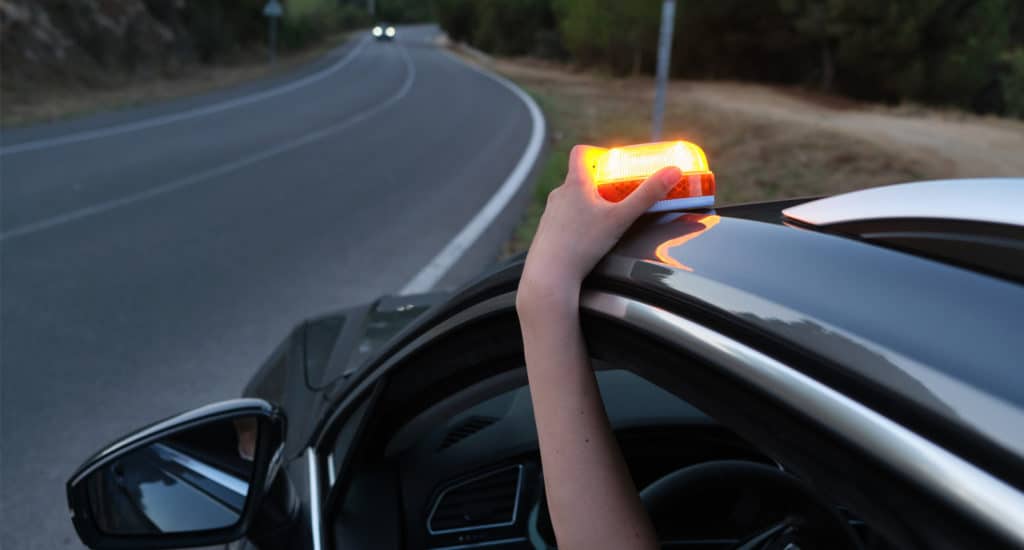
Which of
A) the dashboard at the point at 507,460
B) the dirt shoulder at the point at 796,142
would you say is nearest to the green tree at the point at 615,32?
the dirt shoulder at the point at 796,142

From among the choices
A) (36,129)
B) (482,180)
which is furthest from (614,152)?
(36,129)

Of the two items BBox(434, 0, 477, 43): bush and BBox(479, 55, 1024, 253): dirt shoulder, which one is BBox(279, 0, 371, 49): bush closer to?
BBox(434, 0, 477, 43): bush

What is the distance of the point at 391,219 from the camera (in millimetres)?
7711

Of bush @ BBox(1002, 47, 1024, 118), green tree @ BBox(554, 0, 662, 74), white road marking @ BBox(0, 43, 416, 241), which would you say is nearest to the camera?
white road marking @ BBox(0, 43, 416, 241)

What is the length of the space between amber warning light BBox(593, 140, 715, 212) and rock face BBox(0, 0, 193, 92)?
798 inches

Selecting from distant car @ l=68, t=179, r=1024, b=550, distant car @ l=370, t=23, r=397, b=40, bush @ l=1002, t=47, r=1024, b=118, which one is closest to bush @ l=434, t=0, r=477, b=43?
distant car @ l=370, t=23, r=397, b=40

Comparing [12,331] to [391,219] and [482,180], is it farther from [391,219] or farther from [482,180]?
[482,180]

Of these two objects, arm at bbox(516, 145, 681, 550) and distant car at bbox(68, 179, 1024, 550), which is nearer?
distant car at bbox(68, 179, 1024, 550)

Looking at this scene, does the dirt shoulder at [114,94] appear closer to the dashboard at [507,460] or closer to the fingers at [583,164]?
the dashboard at [507,460]

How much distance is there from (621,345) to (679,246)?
0.46 feet

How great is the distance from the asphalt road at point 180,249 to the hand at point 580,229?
2701 mm

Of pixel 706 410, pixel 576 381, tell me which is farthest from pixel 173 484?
pixel 706 410

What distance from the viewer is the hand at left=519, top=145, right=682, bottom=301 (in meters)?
0.93

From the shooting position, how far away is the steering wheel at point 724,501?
1.38m
